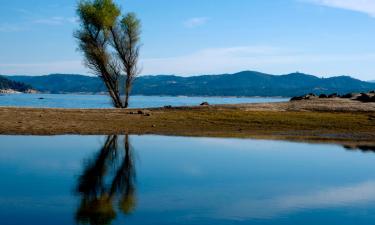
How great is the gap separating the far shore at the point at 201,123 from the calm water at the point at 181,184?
23.6 feet

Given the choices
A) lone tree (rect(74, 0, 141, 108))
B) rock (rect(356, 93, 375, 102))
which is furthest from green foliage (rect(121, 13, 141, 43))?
rock (rect(356, 93, 375, 102))

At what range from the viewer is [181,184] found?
1978cm

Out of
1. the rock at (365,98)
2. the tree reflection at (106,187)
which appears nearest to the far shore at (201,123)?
the rock at (365,98)

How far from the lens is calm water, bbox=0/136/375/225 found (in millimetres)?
15117

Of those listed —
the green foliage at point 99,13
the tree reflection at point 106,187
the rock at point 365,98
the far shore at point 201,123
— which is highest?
the green foliage at point 99,13

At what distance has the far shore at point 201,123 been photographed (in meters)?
39.4

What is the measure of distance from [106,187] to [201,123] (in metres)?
27.1

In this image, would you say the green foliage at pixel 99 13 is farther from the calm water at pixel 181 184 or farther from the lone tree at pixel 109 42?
the calm water at pixel 181 184

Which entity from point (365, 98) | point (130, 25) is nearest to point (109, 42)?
point (130, 25)

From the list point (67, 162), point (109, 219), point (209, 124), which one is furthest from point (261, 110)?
point (109, 219)

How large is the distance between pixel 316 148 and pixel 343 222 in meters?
18.0

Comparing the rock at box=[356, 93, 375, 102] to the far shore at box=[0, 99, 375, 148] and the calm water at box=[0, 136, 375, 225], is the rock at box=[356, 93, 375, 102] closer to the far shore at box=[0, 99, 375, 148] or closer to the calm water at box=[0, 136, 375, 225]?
the far shore at box=[0, 99, 375, 148]

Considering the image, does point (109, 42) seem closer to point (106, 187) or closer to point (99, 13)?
point (99, 13)

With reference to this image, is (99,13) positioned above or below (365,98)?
above
